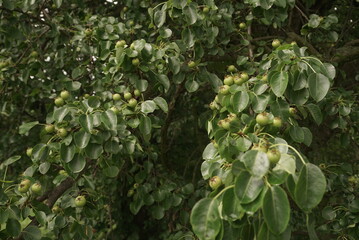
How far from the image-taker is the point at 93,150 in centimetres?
136

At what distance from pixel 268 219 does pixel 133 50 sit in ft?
2.95

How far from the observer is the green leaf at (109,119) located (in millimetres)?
1300

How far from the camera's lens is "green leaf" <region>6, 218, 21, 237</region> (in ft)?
4.21

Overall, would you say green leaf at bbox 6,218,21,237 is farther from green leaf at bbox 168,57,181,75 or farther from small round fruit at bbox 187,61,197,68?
small round fruit at bbox 187,61,197,68

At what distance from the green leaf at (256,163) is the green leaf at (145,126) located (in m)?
0.67

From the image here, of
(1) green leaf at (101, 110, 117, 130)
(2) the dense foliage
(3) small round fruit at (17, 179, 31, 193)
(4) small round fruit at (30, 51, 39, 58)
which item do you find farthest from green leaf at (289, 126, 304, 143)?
(4) small round fruit at (30, 51, 39, 58)

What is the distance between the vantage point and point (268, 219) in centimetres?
77

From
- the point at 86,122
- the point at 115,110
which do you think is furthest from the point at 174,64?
the point at 86,122

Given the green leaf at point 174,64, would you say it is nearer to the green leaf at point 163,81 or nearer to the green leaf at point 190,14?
the green leaf at point 163,81

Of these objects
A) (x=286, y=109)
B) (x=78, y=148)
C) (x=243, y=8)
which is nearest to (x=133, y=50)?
(x=78, y=148)

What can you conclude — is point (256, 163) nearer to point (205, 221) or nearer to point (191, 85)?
point (205, 221)

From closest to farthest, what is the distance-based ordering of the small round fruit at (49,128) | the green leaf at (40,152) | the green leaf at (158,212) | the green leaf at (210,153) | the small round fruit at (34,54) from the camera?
the green leaf at (210,153)
the green leaf at (40,152)
the small round fruit at (49,128)
the green leaf at (158,212)
the small round fruit at (34,54)

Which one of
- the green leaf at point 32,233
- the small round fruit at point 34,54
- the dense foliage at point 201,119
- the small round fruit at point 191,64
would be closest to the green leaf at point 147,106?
the dense foliage at point 201,119

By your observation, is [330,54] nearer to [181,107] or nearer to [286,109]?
[286,109]
